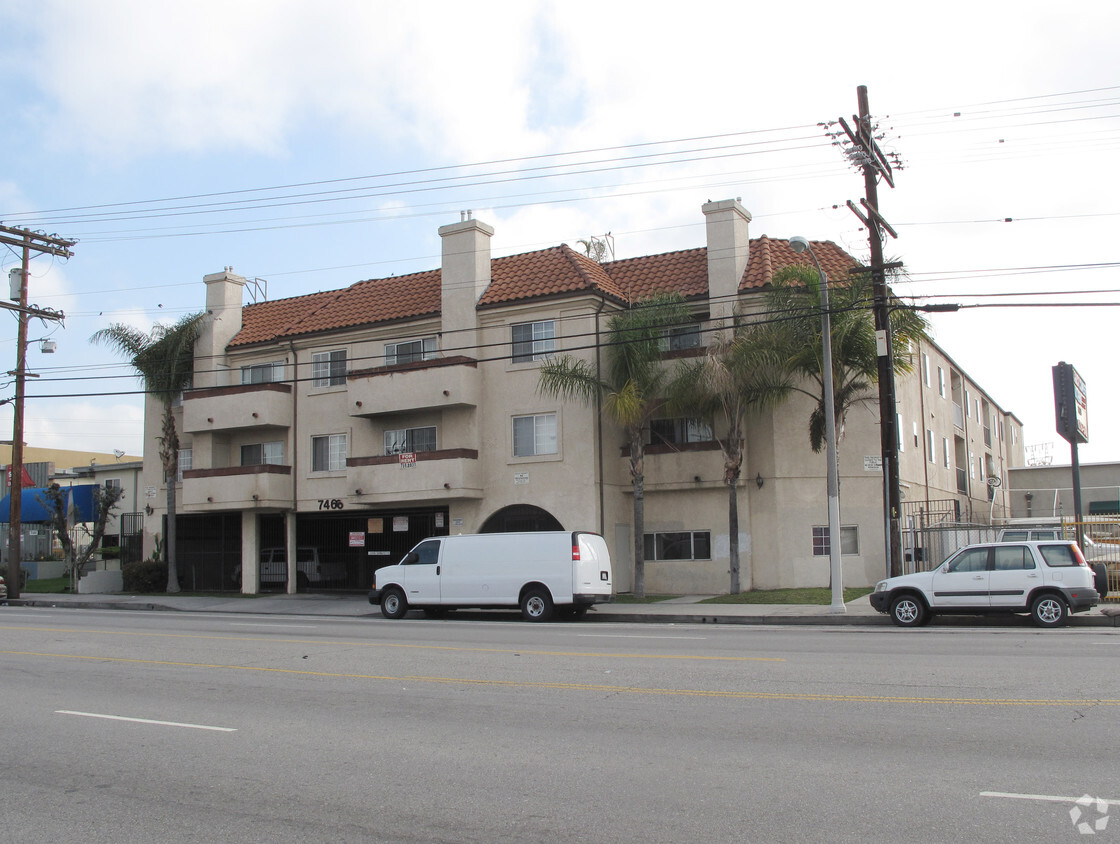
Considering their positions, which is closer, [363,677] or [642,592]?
[363,677]

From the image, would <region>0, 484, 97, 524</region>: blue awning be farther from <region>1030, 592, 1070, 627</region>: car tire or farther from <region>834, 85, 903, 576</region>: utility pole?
<region>1030, 592, 1070, 627</region>: car tire

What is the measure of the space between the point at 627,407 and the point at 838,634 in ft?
31.0

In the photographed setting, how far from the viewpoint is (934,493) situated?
33.1m

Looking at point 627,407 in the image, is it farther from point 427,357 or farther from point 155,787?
point 155,787

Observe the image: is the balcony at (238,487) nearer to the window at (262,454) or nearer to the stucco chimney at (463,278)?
the window at (262,454)

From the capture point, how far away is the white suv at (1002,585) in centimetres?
1722

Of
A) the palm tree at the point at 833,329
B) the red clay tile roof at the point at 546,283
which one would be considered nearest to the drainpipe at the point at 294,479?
the red clay tile roof at the point at 546,283

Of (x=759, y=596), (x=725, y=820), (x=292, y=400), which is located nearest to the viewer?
(x=725, y=820)

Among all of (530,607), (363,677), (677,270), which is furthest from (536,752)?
(677,270)

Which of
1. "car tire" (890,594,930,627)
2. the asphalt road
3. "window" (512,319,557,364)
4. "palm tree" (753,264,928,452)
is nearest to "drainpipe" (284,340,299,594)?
"window" (512,319,557,364)

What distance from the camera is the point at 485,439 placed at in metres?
29.1

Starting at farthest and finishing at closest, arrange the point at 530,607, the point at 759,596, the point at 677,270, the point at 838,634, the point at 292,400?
the point at 292,400 → the point at 677,270 → the point at 759,596 → the point at 530,607 → the point at 838,634

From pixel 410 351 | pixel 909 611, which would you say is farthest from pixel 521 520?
pixel 909 611

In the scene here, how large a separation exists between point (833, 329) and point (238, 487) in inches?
735
